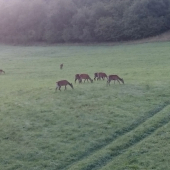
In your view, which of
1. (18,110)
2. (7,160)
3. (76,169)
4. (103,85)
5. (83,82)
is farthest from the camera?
(83,82)

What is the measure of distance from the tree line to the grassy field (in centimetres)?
2644

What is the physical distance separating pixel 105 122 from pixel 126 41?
42.7 meters

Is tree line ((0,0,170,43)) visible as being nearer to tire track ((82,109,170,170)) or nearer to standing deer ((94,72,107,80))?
standing deer ((94,72,107,80))

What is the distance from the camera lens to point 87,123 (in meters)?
17.8

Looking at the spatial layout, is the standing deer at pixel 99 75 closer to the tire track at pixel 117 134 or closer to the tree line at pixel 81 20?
the tire track at pixel 117 134

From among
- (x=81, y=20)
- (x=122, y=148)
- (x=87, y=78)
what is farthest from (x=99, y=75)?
(x=81, y=20)

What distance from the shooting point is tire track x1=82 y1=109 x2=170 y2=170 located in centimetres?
1333

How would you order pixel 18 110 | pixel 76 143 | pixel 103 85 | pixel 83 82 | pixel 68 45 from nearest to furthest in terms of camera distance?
pixel 76 143, pixel 18 110, pixel 103 85, pixel 83 82, pixel 68 45

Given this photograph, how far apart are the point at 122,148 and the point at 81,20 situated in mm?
51106

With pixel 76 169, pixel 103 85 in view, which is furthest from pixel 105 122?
pixel 103 85

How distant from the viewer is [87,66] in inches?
1518

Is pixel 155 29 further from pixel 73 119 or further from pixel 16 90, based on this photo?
pixel 73 119

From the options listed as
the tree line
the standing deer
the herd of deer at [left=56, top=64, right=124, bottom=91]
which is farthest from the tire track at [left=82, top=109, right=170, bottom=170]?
the tree line

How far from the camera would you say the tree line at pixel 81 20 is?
58344mm
